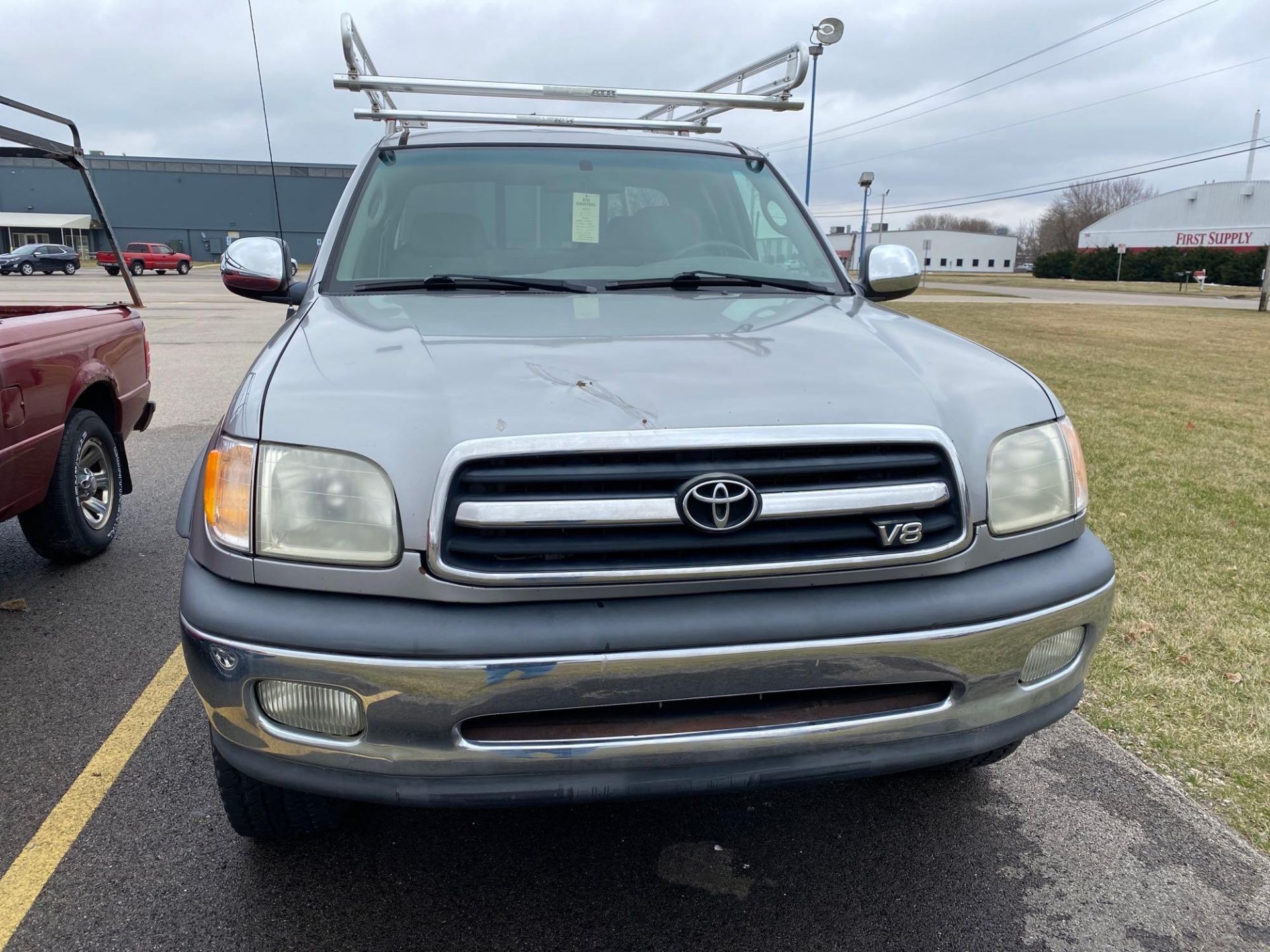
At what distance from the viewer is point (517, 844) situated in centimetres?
257

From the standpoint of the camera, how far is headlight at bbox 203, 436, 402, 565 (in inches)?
74.6

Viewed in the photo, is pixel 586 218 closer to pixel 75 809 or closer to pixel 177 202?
pixel 75 809

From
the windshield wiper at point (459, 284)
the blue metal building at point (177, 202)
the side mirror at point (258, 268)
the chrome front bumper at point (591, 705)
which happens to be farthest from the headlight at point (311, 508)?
the blue metal building at point (177, 202)

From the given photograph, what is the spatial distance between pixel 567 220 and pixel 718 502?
1806 mm

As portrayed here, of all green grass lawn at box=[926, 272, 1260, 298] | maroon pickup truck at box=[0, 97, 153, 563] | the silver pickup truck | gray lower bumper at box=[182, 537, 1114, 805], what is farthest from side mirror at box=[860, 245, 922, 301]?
green grass lawn at box=[926, 272, 1260, 298]

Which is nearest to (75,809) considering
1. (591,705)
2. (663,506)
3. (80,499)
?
(591,705)

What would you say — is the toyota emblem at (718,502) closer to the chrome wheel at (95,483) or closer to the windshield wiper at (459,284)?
the windshield wiper at (459,284)

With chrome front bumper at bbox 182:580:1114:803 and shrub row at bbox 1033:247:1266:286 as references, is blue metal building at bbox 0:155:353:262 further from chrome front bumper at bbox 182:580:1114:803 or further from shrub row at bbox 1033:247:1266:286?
chrome front bumper at bbox 182:580:1114:803

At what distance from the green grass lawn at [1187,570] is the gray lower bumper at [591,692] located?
1396mm

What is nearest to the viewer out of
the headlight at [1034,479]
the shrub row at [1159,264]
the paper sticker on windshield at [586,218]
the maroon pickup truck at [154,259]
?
the headlight at [1034,479]

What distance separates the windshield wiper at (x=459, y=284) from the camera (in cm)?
294

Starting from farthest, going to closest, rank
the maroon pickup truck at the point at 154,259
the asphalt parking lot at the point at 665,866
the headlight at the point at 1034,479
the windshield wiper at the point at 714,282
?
the maroon pickup truck at the point at 154,259, the windshield wiper at the point at 714,282, the asphalt parking lot at the point at 665,866, the headlight at the point at 1034,479

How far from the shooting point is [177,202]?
206 ft

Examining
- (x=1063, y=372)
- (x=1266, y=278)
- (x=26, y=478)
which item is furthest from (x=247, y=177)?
(x=26, y=478)
